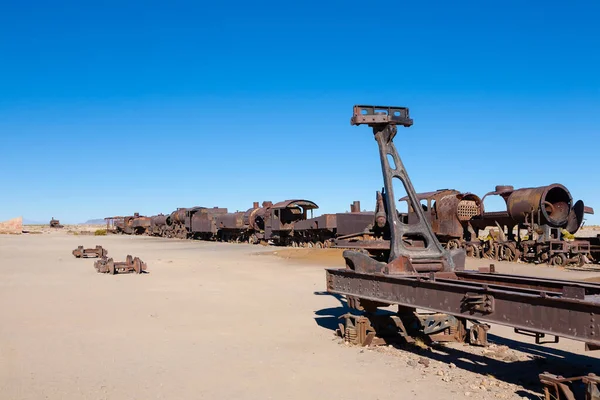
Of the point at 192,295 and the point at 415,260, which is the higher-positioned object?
the point at 415,260

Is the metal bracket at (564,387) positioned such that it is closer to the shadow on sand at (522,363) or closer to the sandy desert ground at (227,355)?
the shadow on sand at (522,363)

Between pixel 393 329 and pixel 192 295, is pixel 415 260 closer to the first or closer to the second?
pixel 393 329

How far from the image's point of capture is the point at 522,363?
21.7ft

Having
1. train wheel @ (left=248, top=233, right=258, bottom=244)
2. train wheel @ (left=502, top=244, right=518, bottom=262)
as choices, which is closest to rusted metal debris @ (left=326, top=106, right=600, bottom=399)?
train wheel @ (left=502, top=244, right=518, bottom=262)

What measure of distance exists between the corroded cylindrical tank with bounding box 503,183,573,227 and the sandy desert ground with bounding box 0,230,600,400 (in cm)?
1202

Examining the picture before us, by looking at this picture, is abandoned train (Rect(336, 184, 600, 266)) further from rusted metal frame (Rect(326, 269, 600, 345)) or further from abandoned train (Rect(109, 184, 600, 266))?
rusted metal frame (Rect(326, 269, 600, 345))

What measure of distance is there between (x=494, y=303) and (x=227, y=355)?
3499 mm

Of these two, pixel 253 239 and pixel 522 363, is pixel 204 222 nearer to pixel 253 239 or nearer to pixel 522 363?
pixel 253 239

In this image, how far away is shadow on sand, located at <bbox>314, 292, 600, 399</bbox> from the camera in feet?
19.3

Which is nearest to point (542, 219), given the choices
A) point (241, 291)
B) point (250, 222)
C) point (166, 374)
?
point (241, 291)

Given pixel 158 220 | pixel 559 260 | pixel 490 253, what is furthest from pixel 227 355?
pixel 158 220

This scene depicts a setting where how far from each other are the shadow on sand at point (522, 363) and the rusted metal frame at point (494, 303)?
85 cm

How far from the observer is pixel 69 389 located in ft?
18.5

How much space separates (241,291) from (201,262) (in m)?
8.89
